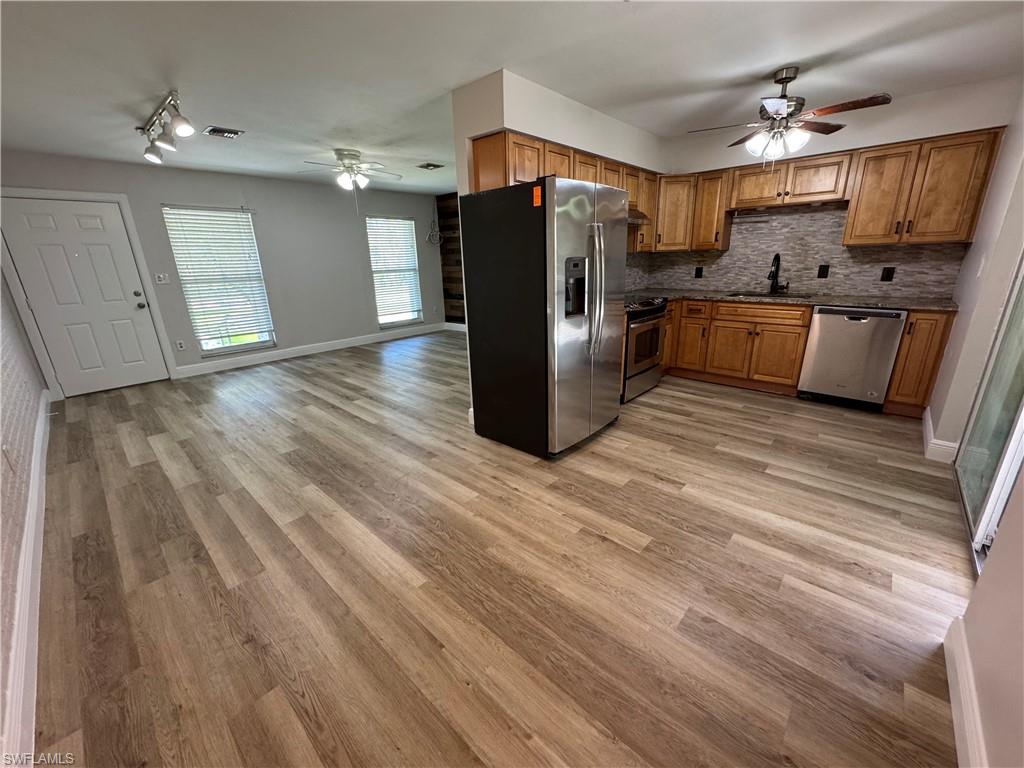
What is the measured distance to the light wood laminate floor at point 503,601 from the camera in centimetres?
123

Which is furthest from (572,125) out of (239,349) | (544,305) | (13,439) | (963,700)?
(239,349)

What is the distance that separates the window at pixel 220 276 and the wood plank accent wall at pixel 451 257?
3.22 meters

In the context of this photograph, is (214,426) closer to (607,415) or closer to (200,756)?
(200,756)

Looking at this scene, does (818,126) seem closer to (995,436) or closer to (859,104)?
(859,104)

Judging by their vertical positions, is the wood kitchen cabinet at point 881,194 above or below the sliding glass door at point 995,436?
above

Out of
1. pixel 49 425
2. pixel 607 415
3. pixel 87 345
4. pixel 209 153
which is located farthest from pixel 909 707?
pixel 87 345

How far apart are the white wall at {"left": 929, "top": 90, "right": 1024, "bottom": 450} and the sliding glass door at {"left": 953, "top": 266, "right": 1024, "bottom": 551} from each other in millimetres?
108

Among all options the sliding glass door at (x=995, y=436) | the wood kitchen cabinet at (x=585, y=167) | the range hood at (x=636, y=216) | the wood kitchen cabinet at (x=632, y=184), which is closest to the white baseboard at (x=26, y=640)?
the sliding glass door at (x=995, y=436)

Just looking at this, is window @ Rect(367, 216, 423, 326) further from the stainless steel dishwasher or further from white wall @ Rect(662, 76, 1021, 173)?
the stainless steel dishwasher

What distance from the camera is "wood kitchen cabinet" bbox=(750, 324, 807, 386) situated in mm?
3768

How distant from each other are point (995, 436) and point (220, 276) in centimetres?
744

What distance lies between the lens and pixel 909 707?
4.17ft

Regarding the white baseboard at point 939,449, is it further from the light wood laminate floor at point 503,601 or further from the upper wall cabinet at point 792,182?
the upper wall cabinet at point 792,182

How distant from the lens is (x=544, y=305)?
2.54 metres
